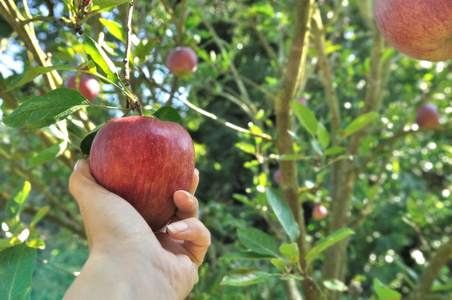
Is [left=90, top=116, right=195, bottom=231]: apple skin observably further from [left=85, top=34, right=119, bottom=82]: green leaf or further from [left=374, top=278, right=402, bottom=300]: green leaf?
[left=374, top=278, right=402, bottom=300]: green leaf

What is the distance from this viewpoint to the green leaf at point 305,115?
1.25 metres

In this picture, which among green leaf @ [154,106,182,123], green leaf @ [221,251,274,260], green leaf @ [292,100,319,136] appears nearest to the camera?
green leaf @ [154,106,182,123]

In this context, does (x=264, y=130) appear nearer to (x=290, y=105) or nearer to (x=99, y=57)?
(x=290, y=105)

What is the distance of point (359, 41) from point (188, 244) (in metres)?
6.57

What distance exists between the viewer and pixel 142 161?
2.54ft

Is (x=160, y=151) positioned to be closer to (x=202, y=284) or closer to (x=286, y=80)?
(x=286, y=80)

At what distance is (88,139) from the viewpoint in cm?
93

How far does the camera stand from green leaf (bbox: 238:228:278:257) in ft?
3.80

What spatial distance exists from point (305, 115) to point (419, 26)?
0.51 metres

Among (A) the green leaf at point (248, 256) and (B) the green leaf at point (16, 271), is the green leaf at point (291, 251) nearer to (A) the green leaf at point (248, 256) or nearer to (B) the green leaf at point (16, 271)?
(A) the green leaf at point (248, 256)

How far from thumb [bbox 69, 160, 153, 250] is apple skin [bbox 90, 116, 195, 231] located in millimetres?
32

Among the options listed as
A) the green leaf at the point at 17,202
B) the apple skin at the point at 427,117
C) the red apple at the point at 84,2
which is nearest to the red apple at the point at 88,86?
the green leaf at the point at 17,202

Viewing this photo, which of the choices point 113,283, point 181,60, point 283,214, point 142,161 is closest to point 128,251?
point 113,283

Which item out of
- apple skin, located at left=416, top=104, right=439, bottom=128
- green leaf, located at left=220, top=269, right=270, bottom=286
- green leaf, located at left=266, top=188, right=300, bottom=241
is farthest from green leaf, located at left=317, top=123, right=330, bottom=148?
apple skin, located at left=416, top=104, right=439, bottom=128
